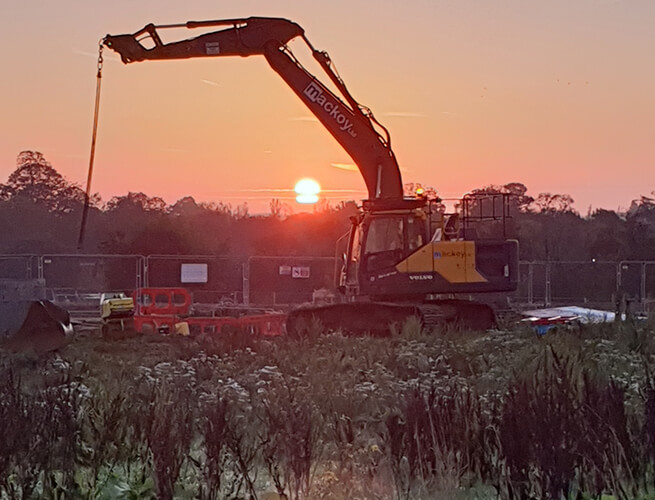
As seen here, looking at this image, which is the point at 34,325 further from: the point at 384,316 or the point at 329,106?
the point at 329,106

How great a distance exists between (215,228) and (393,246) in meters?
48.3

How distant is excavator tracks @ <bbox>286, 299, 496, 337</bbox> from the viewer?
65.2 ft

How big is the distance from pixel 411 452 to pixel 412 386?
8.32 feet

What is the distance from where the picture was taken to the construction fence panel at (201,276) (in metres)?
37.4

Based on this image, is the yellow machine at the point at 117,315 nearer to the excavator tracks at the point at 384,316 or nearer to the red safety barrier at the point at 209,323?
the red safety barrier at the point at 209,323

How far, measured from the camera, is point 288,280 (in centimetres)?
4425

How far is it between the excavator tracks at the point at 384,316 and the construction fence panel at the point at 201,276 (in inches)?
555

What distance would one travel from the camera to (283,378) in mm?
10781

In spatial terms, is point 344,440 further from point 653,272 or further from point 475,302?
point 653,272

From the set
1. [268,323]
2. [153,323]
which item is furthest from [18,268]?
[268,323]

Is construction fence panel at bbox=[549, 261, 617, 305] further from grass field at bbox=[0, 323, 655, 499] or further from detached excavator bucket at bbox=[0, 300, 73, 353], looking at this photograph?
grass field at bbox=[0, 323, 655, 499]

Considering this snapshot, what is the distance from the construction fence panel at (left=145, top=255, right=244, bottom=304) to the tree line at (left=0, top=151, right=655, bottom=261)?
6.91 meters

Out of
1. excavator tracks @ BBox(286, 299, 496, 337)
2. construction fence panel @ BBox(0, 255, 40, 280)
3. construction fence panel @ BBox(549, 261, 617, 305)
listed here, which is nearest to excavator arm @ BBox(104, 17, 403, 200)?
excavator tracks @ BBox(286, 299, 496, 337)

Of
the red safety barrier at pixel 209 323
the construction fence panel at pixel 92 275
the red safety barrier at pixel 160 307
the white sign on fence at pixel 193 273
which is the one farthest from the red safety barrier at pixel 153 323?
the construction fence panel at pixel 92 275
